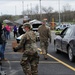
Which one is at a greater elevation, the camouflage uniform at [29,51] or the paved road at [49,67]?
the camouflage uniform at [29,51]

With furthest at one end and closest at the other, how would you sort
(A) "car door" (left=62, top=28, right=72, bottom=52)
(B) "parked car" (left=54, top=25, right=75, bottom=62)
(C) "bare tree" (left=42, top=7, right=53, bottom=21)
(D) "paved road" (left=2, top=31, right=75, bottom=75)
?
(C) "bare tree" (left=42, top=7, right=53, bottom=21) → (A) "car door" (left=62, top=28, right=72, bottom=52) → (B) "parked car" (left=54, top=25, right=75, bottom=62) → (D) "paved road" (left=2, top=31, right=75, bottom=75)

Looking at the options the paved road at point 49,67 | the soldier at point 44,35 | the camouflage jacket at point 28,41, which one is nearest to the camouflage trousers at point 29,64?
the camouflage jacket at point 28,41

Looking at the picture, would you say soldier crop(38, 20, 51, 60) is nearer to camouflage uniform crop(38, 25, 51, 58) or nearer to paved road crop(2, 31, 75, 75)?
camouflage uniform crop(38, 25, 51, 58)

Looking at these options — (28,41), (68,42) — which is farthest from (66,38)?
(28,41)

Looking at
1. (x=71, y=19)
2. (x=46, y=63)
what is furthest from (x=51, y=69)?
(x=71, y=19)

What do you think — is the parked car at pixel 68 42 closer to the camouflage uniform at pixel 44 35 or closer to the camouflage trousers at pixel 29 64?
the camouflage uniform at pixel 44 35

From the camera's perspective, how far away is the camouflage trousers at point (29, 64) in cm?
750

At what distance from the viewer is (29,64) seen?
761 cm

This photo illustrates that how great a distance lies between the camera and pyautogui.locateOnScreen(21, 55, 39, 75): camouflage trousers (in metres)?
7.50

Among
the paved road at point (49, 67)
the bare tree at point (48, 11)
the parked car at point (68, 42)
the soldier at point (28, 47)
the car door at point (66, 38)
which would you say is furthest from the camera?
the bare tree at point (48, 11)

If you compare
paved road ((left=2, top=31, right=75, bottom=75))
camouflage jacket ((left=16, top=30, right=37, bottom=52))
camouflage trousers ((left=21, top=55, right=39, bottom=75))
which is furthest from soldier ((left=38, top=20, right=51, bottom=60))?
camouflage jacket ((left=16, top=30, right=37, bottom=52))

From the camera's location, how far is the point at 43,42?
41.9ft

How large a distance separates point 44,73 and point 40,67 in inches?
44.6

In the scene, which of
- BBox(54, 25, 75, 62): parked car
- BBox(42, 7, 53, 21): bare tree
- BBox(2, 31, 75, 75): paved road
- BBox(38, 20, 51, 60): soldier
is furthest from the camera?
BBox(42, 7, 53, 21): bare tree
